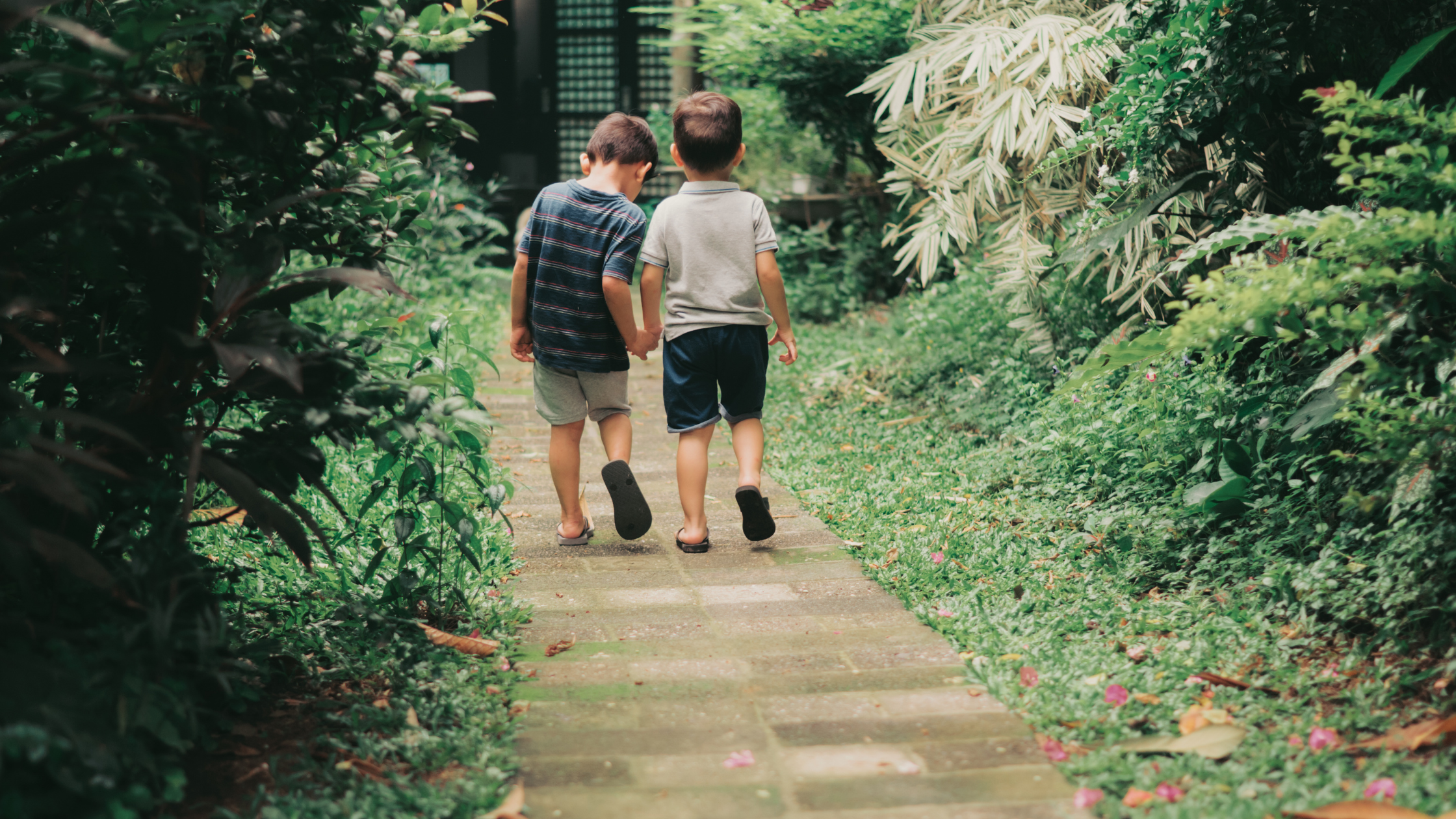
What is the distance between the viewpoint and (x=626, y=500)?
324 cm

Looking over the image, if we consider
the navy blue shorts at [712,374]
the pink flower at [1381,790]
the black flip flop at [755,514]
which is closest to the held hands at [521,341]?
the navy blue shorts at [712,374]

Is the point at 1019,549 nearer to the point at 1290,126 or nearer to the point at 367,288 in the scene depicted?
the point at 1290,126

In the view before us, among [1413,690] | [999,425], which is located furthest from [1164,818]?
[999,425]

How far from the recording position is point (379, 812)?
1830 mm

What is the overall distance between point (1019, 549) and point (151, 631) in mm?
2264

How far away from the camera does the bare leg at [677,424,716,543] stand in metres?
3.33

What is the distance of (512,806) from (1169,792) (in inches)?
44.5

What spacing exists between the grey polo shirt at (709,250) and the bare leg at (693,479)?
334 millimetres

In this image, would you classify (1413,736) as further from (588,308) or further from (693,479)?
(588,308)

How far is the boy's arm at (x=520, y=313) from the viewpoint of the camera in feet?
11.0

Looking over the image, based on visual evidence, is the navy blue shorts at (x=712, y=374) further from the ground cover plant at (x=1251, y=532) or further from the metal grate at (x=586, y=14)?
the metal grate at (x=586, y=14)

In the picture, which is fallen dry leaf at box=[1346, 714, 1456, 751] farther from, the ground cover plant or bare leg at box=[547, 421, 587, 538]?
bare leg at box=[547, 421, 587, 538]

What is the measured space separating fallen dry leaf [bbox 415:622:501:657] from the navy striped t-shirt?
105cm

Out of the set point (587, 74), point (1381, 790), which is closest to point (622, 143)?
point (1381, 790)
